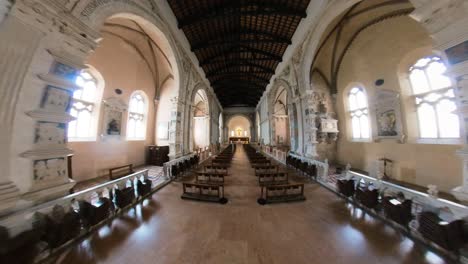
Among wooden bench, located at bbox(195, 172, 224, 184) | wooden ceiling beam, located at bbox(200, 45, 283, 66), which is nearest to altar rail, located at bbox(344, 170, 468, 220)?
wooden bench, located at bbox(195, 172, 224, 184)

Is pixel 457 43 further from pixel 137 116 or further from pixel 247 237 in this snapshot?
pixel 137 116

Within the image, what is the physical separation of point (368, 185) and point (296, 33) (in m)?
8.13

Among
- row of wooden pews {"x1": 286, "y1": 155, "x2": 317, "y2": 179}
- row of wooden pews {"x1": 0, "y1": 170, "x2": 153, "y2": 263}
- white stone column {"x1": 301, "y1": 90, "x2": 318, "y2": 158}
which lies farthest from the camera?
white stone column {"x1": 301, "y1": 90, "x2": 318, "y2": 158}

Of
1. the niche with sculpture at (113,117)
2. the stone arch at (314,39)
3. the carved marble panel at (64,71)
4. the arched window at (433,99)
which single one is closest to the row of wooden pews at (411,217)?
the arched window at (433,99)

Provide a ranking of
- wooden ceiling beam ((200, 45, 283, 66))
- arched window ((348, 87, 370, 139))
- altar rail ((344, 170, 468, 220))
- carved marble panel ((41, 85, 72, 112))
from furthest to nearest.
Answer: wooden ceiling beam ((200, 45, 283, 66)) → arched window ((348, 87, 370, 139)) → carved marble panel ((41, 85, 72, 112)) → altar rail ((344, 170, 468, 220))

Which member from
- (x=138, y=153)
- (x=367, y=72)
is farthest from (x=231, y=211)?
(x=367, y=72)

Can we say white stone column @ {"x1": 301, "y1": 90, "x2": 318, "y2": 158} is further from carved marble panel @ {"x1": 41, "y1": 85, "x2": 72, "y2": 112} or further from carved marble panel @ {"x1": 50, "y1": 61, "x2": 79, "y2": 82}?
carved marble panel @ {"x1": 41, "y1": 85, "x2": 72, "y2": 112}

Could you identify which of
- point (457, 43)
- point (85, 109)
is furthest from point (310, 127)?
point (85, 109)

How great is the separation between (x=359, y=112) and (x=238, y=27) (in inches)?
347

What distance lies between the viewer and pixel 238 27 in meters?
8.09

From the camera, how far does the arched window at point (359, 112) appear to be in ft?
26.5

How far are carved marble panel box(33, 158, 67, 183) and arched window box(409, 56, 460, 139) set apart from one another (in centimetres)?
1100

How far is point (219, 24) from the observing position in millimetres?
7699

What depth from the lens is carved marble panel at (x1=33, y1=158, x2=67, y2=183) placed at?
221cm
